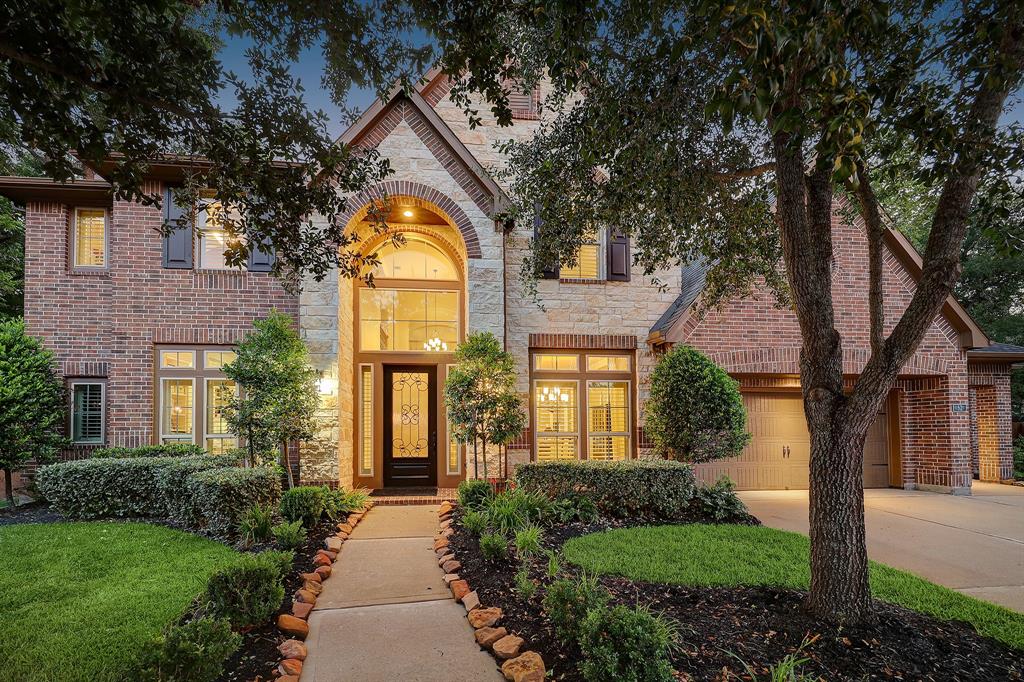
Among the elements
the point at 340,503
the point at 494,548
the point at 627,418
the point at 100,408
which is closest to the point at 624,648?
the point at 494,548

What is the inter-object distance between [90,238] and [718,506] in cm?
1159

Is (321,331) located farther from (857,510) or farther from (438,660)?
(857,510)

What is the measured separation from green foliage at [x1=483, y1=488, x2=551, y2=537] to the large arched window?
3.93 meters

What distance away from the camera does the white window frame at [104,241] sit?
944 centimetres

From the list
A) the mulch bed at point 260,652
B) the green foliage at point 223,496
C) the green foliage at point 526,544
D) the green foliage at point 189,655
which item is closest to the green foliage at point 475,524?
the green foliage at point 526,544

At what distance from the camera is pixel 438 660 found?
11.7 ft

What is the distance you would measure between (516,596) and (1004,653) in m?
3.34

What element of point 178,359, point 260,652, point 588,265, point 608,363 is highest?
point 588,265

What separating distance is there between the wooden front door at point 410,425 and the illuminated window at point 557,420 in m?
2.04

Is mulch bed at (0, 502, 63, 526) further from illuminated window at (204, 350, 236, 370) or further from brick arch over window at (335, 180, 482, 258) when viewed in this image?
brick arch over window at (335, 180, 482, 258)

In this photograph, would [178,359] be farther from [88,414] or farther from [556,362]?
[556,362]

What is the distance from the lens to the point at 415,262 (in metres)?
10.5

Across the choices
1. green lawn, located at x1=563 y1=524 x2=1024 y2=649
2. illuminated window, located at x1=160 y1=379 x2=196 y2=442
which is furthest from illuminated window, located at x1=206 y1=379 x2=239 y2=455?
green lawn, located at x1=563 y1=524 x2=1024 y2=649

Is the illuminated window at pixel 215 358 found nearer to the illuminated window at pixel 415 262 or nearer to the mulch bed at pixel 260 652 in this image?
the illuminated window at pixel 415 262
